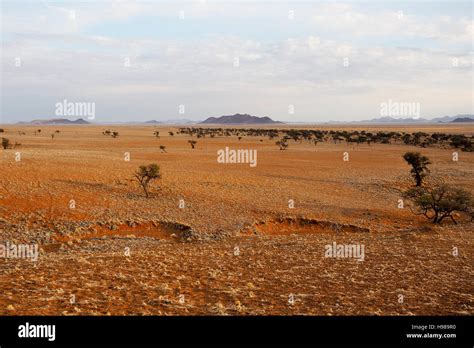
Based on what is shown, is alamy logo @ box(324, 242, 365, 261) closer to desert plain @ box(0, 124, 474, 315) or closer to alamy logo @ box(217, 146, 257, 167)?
desert plain @ box(0, 124, 474, 315)

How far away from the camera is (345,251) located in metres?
11.8

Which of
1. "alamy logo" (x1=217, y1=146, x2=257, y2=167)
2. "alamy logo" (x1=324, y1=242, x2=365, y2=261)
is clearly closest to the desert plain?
"alamy logo" (x1=324, y1=242, x2=365, y2=261)

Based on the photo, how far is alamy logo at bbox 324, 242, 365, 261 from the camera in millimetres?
11266

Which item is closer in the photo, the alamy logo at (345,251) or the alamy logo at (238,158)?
the alamy logo at (345,251)

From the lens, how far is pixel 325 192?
24016 mm
